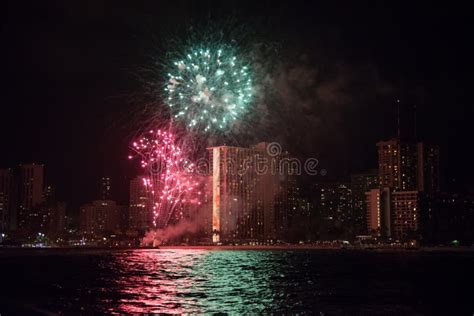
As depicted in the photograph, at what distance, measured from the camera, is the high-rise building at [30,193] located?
563 feet

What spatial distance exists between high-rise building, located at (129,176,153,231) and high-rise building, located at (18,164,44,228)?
26.7 metres

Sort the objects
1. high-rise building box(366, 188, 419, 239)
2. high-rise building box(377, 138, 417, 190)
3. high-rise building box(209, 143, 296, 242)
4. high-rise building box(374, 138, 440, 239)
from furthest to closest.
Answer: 1. high-rise building box(377, 138, 417, 190)
2. high-rise building box(374, 138, 440, 239)
3. high-rise building box(366, 188, 419, 239)
4. high-rise building box(209, 143, 296, 242)

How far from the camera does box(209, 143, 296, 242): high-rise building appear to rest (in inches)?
5212

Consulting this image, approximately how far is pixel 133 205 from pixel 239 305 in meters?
156

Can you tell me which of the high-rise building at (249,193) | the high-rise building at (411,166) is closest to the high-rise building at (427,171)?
the high-rise building at (411,166)

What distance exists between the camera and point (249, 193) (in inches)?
6083

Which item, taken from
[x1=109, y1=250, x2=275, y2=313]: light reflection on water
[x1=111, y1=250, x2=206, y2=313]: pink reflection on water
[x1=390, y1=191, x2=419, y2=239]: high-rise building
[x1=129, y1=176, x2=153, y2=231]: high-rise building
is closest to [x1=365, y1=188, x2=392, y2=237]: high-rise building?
[x1=390, y1=191, x2=419, y2=239]: high-rise building

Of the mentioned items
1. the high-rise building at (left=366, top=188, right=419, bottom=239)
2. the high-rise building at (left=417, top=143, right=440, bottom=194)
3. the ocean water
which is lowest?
the ocean water

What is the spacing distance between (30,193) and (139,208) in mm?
31624

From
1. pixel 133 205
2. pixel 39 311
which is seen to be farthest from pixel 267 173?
pixel 39 311

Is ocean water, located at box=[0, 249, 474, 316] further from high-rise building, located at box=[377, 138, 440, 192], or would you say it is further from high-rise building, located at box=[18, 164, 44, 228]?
A: high-rise building, located at box=[377, 138, 440, 192]

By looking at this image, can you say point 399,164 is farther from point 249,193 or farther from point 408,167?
point 249,193

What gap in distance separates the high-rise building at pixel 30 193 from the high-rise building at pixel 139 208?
26.7 metres

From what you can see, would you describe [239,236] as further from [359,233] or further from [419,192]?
[419,192]
